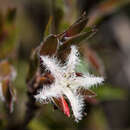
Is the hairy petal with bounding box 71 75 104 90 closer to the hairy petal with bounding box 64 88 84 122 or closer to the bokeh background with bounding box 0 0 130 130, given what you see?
the hairy petal with bounding box 64 88 84 122

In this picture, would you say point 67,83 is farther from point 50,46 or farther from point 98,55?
point 98,55

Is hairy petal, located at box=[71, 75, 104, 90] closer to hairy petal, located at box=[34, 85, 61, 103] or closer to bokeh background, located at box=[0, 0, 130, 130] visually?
hairy petal, located at box=[34, 85, 61, 103]

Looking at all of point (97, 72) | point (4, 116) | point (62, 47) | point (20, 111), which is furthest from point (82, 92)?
point (20, 111)

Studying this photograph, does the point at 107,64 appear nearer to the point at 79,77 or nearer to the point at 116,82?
the point at 116,82

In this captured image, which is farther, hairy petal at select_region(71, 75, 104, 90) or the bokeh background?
the bokeh background

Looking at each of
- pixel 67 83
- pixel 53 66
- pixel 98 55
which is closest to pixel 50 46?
pixel 53 66

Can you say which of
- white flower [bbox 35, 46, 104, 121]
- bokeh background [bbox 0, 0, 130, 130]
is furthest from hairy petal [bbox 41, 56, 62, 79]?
bokeh background [bbox 0, 0, 130, 130]

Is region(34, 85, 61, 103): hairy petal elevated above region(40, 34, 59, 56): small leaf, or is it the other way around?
region(40, 34, 59, 56): small leaf

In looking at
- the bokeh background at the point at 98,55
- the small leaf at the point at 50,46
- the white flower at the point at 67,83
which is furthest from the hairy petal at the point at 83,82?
the bokeh background at the point at 98,55
